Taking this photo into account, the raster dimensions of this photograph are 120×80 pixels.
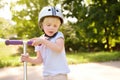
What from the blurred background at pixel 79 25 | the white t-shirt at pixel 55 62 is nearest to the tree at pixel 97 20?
the blurred background at pixel 79 25

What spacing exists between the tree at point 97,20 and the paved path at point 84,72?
6.18 metres

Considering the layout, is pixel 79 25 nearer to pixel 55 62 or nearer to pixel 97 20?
pixel 97 20

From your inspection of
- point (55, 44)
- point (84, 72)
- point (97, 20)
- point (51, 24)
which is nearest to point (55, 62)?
point (55, 44)

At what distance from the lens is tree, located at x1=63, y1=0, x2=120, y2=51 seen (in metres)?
16.0

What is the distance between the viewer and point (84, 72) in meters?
8.58

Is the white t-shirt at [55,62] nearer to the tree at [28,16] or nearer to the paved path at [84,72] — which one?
the paved path at [84,72]

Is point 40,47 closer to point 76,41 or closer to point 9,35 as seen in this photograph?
point 76,41

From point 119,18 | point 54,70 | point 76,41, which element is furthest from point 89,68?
point 76,41

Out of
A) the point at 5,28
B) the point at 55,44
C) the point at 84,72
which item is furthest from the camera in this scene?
the point at 5,28

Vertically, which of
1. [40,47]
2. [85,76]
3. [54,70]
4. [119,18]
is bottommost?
[85,76]

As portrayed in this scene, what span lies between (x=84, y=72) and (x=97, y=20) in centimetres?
804

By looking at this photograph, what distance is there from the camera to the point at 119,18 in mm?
16156

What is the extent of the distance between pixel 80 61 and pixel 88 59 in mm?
424

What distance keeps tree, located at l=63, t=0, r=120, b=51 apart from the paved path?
6179 millimetres
